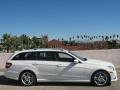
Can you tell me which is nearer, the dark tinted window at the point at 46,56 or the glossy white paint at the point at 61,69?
the glossy white paint at the point at 61,69

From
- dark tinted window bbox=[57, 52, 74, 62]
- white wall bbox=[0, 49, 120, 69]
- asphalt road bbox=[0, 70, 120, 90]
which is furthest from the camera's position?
white wall bbox=[0, 49, 120, 69]

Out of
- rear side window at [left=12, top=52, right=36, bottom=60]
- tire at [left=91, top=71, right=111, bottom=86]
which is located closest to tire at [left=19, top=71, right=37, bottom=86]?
rear side window at [left=12, top=52, right=36, bottom=60]

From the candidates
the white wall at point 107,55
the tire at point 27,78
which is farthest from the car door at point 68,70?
the white wall at point 107,55

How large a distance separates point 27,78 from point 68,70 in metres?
1.69

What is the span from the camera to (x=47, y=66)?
14.2m

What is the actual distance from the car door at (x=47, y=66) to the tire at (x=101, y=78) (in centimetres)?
164

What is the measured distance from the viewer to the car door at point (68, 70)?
13883 mm

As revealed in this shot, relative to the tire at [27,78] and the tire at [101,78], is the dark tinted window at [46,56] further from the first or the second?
the tire at [101,78]

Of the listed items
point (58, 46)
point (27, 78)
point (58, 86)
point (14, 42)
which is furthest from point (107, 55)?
point (14, 42)

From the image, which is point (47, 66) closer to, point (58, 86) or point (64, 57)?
point (64, 57)

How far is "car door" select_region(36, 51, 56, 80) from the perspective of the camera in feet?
46.4

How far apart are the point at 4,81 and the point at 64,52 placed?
3.39m

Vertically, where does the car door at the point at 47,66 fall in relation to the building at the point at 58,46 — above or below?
below

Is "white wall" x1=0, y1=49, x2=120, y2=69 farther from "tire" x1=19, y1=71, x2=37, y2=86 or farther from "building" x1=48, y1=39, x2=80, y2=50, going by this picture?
"building" x1=48, y1=39, x2=80, y2=50
